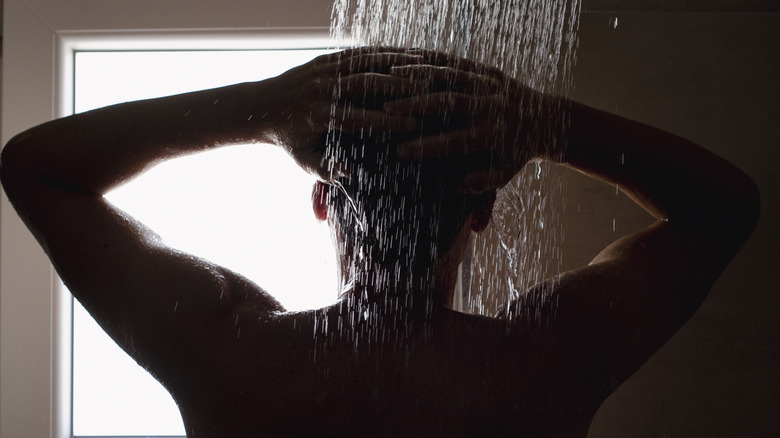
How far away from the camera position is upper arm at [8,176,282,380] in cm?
61

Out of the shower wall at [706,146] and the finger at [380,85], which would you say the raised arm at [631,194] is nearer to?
the finger at [380,85]

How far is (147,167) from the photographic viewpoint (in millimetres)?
714

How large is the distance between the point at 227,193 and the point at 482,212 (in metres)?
0.70

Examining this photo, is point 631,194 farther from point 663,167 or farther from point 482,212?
point 482,212

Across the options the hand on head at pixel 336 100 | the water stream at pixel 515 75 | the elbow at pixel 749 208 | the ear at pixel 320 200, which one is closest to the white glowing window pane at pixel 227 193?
the water stream at pixel 515 75

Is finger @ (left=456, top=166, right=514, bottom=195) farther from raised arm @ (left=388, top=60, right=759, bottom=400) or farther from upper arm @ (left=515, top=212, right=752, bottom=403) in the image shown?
upper arm @ (left=515, top=212, right=752, bottom=403)

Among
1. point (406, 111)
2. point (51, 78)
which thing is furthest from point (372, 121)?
point (51, 78)

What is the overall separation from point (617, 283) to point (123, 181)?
592 millimetres

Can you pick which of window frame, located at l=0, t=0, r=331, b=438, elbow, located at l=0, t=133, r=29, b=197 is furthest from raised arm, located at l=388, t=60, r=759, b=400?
window frame, located at l=0, t=0, r=331, b=438

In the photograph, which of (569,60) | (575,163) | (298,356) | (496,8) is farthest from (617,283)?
(496,8)

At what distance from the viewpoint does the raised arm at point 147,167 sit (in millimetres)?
612

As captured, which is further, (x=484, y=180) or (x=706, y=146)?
(x=706, y=146)

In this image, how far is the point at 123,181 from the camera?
706 millimetres

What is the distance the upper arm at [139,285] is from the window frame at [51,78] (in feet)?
2.02
